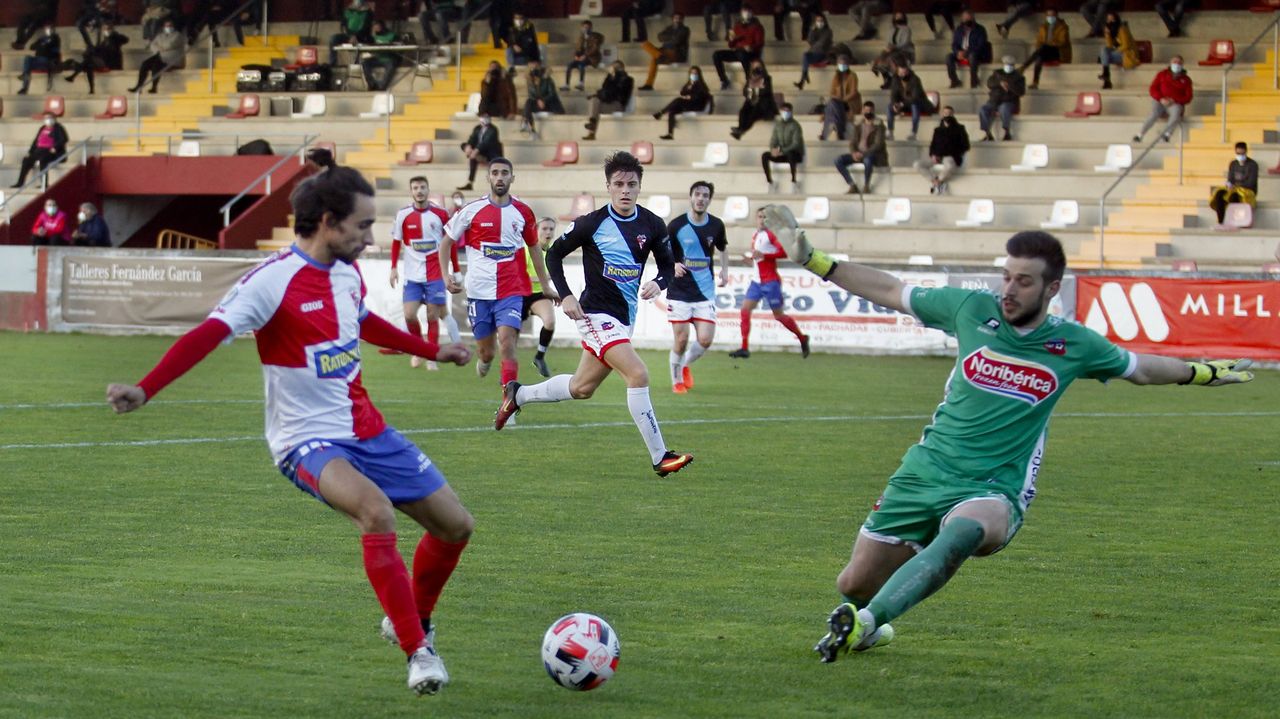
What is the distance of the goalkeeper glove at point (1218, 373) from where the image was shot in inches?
267

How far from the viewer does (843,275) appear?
261 inches

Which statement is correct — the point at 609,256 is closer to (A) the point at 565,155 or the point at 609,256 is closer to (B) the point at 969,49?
(A) the point at 565,155

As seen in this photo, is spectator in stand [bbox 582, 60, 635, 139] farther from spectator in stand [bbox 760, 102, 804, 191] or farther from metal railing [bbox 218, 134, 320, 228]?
metal railing [bbox 218, 134, 320, 228]

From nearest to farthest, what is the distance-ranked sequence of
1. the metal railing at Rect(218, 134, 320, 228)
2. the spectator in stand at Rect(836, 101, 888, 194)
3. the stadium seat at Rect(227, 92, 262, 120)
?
the spectator in stand at Rect(836, 101, 888, 194) → the metal railing at Rect(218, 134, 320, 228) → the stadium seat at Rect(227, 92, 262, 120)

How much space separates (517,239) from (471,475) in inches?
222

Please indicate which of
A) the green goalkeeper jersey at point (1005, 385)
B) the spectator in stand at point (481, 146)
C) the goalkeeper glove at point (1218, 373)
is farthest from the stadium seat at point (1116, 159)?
the green goalkeeper jersey at point (1005, 385)

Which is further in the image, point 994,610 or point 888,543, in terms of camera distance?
point 994,610

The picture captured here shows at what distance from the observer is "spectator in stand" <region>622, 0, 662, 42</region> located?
1513 inches

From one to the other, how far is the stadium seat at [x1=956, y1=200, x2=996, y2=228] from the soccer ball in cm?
2605

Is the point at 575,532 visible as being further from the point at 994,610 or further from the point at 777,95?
the point at 777,95

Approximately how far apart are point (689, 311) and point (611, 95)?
16446 mm

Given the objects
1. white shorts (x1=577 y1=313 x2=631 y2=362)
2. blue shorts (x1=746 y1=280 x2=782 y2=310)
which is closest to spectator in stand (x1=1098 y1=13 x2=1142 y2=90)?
blue shorts (x1=746 y1=280 x2=782 y2=310)

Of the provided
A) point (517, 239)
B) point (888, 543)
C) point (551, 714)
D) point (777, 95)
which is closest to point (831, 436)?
point (517, 239)

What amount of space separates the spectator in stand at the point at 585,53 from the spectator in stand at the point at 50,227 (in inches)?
425
